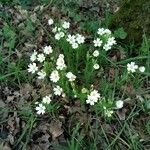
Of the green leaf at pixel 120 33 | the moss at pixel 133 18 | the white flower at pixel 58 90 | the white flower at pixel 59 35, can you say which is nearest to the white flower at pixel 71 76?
the white flower at pixel 58 90

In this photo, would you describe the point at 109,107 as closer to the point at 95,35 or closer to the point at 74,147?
the point at 74,147

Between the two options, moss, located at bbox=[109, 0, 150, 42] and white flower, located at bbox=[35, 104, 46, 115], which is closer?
white flower, located at bbox=[35, 104, 46, 115]

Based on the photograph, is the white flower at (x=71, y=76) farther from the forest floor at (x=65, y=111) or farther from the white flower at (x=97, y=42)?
the white flower at (x=97, y=42)

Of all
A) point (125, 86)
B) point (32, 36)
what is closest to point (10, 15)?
point (32, 36)

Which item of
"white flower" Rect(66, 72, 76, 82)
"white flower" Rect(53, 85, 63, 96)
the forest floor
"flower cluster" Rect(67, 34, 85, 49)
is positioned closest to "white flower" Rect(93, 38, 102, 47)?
"flower cluster" Rect(67, 34, 85, 49)

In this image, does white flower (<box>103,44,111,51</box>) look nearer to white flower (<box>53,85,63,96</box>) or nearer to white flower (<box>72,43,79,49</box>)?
white flower (<box>72,43,79,49</box>)

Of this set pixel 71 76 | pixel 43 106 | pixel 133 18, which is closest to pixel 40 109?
pixel 43 106

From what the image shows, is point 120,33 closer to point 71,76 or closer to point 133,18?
point 133,18
